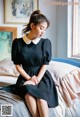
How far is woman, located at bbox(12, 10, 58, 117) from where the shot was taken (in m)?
1.82

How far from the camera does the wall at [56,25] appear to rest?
10.5 ft

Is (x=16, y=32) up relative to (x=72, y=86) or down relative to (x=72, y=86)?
up

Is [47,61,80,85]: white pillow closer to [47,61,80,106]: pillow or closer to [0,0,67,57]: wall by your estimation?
[47,61,80,106]: pillow

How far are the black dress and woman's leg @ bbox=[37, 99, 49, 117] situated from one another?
75 millimetres

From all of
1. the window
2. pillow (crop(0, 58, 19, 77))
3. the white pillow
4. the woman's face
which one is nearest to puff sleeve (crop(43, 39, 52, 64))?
the woman's face

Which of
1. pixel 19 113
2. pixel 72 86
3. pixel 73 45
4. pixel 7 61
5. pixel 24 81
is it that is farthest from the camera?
pixel 73 45

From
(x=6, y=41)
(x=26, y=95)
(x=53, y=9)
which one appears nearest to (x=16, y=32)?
(x=6, y=41)

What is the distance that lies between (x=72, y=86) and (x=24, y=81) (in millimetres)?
469

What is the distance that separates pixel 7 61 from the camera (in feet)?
8.84

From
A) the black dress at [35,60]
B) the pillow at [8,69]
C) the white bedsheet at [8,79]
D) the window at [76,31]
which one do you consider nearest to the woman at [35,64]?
the black dress at [35,60]

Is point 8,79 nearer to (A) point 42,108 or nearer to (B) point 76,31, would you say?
(A) point 42,108

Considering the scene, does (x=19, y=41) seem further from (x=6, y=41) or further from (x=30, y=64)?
(x=6, y=41)

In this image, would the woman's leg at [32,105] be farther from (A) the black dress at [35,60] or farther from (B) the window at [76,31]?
(B) the window at [76,31]

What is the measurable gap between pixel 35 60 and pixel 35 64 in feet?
0.12
